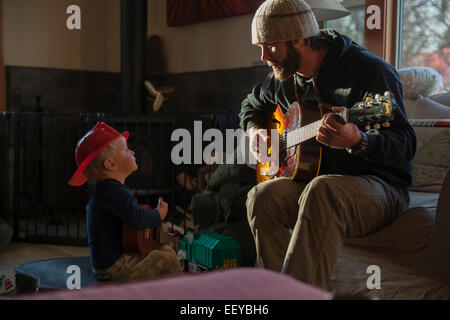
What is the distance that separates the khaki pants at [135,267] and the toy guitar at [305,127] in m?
0.54

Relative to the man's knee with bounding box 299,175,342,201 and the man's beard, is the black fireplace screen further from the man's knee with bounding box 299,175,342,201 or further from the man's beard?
the man's knee with bounding box 299,175,342,201

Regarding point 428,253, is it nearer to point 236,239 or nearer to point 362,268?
point 362,268

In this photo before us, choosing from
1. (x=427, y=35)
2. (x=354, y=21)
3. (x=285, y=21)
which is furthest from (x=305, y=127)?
(x=354, y=21)

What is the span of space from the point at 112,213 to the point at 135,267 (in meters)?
0.18

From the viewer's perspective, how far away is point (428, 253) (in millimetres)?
1483

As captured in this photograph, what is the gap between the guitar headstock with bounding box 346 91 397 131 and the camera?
4.75ft

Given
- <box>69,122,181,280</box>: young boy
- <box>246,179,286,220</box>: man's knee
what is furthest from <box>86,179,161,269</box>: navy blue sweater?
<box>246,179,286,220</box>: man's knee

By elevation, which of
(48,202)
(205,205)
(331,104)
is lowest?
(48,202)

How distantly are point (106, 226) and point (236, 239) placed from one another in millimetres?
1051

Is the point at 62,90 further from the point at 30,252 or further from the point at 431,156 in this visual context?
the point at 431,156

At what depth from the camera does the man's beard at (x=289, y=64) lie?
70.8 inches

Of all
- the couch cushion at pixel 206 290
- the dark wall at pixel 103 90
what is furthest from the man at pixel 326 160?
the dark wall at pixel 103 90
